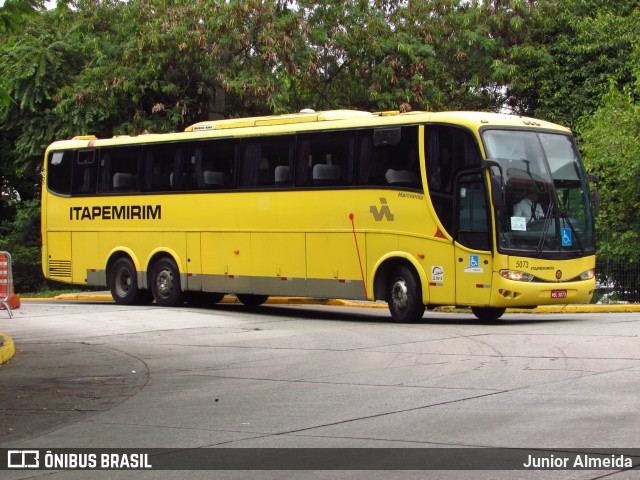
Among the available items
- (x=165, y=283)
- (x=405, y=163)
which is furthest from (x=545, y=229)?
(x=165, y=283)

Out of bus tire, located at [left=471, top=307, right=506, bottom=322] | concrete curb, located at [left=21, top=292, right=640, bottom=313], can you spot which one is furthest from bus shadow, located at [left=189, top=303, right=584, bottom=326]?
concrete curb, located at [left=21, top=292, right=640, bottom=313]

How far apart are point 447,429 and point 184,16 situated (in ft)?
Answer: 82.9

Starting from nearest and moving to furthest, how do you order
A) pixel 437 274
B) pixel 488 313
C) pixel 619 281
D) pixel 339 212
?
1. pixel 437 274
2. pixel 488 313
3. pixel 339 212
4. pixel 619 281

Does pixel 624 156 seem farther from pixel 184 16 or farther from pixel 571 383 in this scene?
pixel 571 383

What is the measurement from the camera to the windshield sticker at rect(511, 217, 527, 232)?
1878 centimetres

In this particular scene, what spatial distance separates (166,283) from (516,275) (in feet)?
29.3

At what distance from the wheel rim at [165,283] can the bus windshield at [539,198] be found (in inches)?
339

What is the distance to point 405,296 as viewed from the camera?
20.0 m

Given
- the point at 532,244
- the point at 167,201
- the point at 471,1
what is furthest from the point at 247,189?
the point at 471,1

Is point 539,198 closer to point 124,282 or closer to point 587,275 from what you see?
point 587,275

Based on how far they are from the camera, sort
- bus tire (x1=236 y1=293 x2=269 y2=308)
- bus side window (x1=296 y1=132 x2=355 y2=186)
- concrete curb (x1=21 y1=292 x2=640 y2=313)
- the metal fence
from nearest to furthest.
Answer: bus side window (x1=296 y1=132 x2=355 y2=186)
concrete curb (x1=21 y1=292 x2=640 y2=313)
bus tire (x1=236 y1=293 x2=269 y2=308)
the metal fence

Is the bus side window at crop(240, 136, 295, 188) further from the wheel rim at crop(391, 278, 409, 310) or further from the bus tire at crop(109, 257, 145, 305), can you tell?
the bus tire at crop(109, 257, 145, 305)

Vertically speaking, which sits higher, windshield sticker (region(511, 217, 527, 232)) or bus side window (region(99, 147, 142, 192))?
bus side window (region(99, 147, 142, 192))

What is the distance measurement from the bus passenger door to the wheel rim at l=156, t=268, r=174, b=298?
775cm
